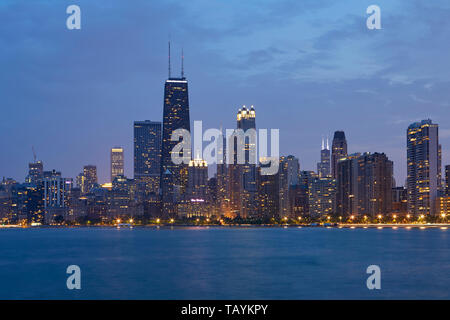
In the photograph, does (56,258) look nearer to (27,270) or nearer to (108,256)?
(108,256)

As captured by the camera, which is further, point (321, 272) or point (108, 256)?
point (108, 256)

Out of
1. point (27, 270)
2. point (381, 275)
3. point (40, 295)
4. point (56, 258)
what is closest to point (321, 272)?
point (381, 275)

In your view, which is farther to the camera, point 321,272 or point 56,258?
point 56,258
